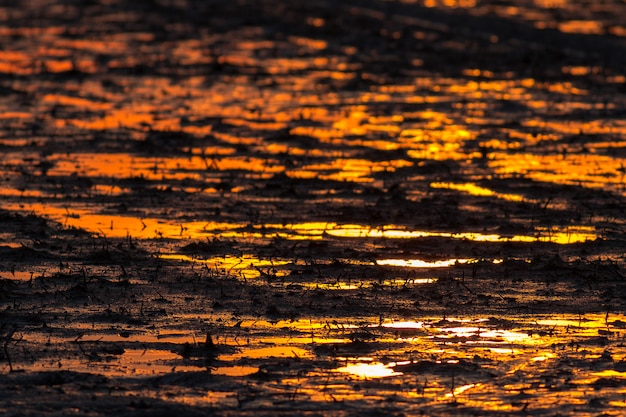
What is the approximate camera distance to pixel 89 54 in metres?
30.1

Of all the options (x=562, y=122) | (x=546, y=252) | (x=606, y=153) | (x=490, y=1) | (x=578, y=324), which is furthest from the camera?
(x=490, y=1)

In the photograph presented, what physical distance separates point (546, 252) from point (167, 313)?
338cm

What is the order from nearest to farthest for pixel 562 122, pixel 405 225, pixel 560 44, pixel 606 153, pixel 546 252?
pixel 546 252, pixel 405 225, pixel 606 153, pixel 562 122, pixel 560 44

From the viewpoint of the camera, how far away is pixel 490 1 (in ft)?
143

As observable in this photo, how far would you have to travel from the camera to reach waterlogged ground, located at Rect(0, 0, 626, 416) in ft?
27.9

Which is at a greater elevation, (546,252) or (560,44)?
(560,44)

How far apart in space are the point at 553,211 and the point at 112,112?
8.92 m

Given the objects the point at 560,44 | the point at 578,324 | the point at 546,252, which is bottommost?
the point at 578,324

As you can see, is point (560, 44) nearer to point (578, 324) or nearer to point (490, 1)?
point (490, 1)

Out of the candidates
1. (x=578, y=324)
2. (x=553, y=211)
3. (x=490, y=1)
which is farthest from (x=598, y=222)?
(x=490, y=1)

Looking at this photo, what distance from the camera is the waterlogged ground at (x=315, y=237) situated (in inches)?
335

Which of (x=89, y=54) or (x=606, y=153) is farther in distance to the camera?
(x=89, y=54)

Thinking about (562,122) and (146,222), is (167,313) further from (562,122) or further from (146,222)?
(562,122)

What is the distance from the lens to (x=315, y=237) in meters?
12.7
